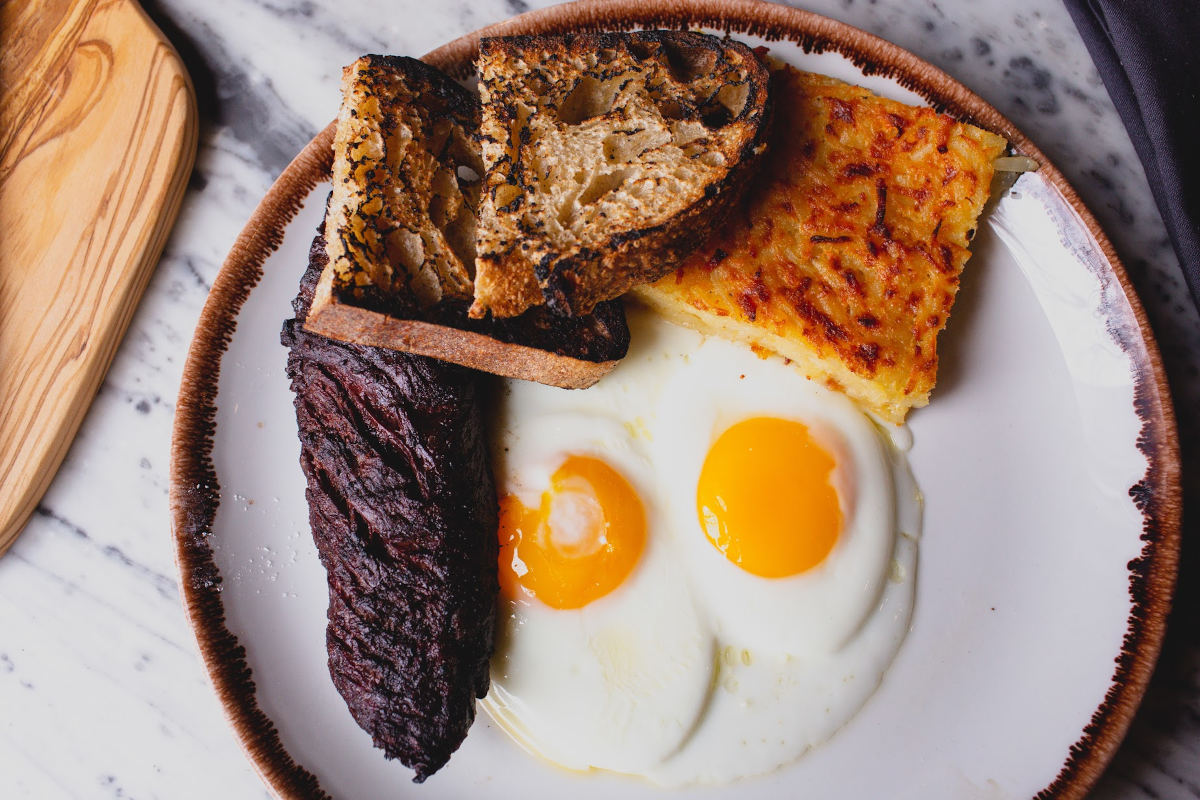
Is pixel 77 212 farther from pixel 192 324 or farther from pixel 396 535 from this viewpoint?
pixel 396 535

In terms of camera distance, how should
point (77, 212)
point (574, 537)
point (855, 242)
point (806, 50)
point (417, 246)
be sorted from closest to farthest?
point (417, 246) → point (855, 242) → point (574, 537) → point (806, 50) → point (77, 212)

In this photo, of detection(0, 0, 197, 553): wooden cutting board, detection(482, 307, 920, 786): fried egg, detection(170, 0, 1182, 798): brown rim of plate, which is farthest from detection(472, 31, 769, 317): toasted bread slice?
detection(0, 0, 197, 553): wooden cutting board

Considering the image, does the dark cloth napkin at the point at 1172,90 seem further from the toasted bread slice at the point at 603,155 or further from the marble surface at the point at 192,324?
the toasted bread slice at the point at 603,155

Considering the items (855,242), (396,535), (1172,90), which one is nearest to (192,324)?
(396,535)

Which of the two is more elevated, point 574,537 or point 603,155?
point 603,155

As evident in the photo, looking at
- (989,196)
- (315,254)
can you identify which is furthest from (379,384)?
(989,196)

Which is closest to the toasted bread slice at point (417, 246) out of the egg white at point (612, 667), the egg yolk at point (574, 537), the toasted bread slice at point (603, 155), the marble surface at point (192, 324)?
the toasted bread slice at point (603, 155)

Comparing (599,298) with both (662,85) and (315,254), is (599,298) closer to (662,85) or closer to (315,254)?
(662,85)
